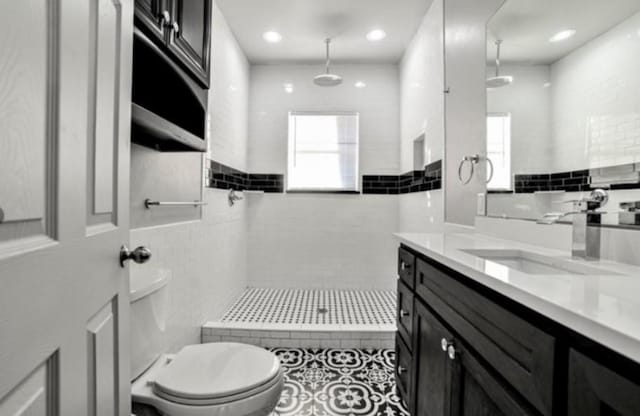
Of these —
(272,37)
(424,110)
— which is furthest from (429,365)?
(272,37)

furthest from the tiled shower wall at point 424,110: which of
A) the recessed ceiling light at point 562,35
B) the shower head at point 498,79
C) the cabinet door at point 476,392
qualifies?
the cabinet door at point 476,392

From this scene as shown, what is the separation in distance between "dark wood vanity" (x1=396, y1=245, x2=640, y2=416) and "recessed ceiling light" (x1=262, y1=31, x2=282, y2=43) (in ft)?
8.05

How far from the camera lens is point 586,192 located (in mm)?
1114

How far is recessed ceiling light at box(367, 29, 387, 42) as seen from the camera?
2.80 m

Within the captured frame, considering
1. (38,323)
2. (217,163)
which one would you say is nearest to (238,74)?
(217,163)

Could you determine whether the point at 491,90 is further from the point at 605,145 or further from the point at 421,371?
Answer: the point at 421,371

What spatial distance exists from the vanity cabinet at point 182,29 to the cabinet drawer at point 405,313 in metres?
1.38

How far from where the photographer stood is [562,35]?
125cm

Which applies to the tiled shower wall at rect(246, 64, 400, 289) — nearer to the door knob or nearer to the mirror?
the mirror

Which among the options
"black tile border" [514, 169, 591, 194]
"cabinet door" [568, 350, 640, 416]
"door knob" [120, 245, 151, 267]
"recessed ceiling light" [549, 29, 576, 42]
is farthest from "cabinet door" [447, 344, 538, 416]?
"recessed ceiling light" [549, 29, 576, 42]

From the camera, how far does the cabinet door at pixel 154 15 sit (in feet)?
3.24

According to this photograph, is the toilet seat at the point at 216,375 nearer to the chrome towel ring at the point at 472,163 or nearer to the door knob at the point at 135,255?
the door knob at the point at 135,255

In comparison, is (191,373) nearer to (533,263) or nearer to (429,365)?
(429,365)

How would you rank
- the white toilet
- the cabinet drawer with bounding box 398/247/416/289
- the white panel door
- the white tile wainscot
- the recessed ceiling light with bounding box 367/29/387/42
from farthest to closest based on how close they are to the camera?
1. the recessed ceiling light with bounding box 367/29/387/42
2. the white tile wainscot
3. the cabinet drawer with bounding box 398/247/416/289
4. the white toilet
5. the white panel door
